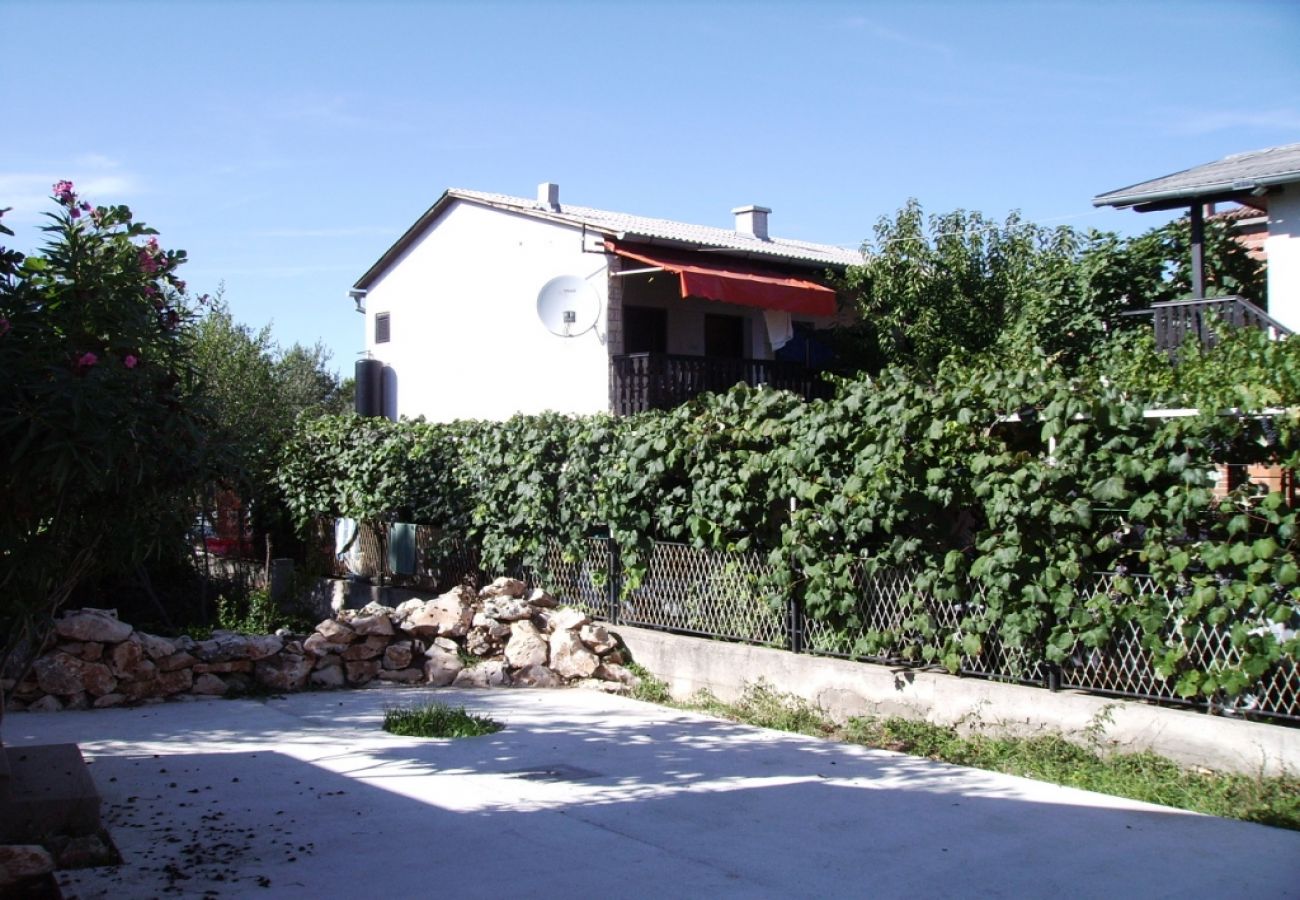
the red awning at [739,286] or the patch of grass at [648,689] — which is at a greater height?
the red awning at [739,286]

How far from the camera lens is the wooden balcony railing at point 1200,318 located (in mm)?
13773

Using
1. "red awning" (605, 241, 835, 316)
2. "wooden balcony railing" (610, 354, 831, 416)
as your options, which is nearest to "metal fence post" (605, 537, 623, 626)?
"red awning" (605, 241, 835, 316)

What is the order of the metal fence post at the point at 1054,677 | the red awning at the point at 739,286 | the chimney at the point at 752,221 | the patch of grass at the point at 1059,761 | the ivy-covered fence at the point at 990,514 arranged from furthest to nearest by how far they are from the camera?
the chimney at the point at 752,221, the red awning at the point at 739,286, the metal fence post at the point at 1054,677, the ivy-covered fence at the point at 990,514, the patch of grass at the point at 1059,761

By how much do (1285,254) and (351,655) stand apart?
40.4 ft

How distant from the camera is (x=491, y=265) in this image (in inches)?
792

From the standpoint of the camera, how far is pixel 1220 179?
47.6 ft

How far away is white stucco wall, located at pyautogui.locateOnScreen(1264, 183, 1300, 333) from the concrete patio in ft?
33.3

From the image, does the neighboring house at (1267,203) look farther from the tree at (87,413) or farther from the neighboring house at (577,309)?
the tree at (87,413)

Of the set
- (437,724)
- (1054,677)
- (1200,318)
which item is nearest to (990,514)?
(1054,677)

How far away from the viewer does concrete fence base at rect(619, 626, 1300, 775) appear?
262 inches

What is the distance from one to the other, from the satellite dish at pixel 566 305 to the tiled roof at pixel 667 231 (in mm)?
1409

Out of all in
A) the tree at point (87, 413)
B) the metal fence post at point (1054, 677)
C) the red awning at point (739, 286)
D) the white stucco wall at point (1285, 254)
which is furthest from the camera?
the red awning at point (739, 286)

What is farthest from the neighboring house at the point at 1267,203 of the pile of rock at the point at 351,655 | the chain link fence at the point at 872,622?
the pile of rock at the point at 351,655

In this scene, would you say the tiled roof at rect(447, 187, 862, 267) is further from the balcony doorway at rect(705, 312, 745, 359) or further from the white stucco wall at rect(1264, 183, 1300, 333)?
the white stucco wall at rect(1264, 183, 1300, 333)
